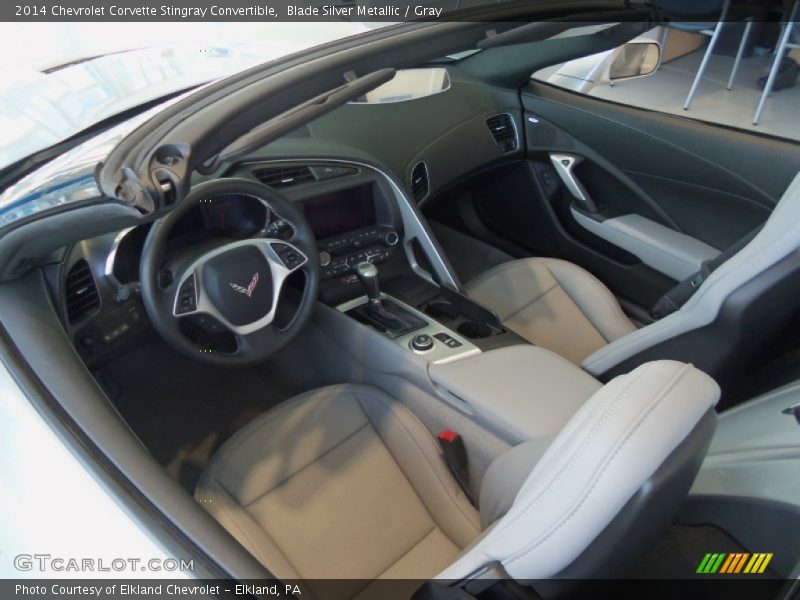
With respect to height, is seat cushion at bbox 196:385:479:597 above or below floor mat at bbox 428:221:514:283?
above

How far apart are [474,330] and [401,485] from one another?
47cm

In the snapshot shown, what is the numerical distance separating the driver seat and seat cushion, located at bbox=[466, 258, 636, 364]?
1.78 feet

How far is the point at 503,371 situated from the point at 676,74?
334 centimetres

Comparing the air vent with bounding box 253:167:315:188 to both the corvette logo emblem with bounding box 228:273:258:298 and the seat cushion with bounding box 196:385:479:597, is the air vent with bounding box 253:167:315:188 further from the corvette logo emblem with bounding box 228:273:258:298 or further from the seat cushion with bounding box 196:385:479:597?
the seat cushion with bounding box 196:385:479:597

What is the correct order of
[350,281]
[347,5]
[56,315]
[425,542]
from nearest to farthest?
1. [56,315]
2. [425,542]
3. [347,5]
4. [350,281]

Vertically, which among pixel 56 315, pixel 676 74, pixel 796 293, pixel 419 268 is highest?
pixel 56 315

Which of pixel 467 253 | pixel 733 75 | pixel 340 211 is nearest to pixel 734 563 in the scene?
pixel 340 211

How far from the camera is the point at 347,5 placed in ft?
5.08

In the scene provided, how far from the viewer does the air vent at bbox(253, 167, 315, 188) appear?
1423 millimetres

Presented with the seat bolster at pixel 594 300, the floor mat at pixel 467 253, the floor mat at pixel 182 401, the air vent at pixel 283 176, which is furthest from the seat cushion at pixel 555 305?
the floor mat at pixel 182 401

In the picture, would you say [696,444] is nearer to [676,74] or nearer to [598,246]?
[598,246]

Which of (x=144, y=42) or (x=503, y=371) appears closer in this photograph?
(x=503, y=371)

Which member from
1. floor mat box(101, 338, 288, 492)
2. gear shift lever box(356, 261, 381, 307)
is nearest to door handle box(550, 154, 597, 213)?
gear shift lever box(356, 261, 381, 307)

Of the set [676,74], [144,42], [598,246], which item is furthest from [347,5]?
[676,74]
